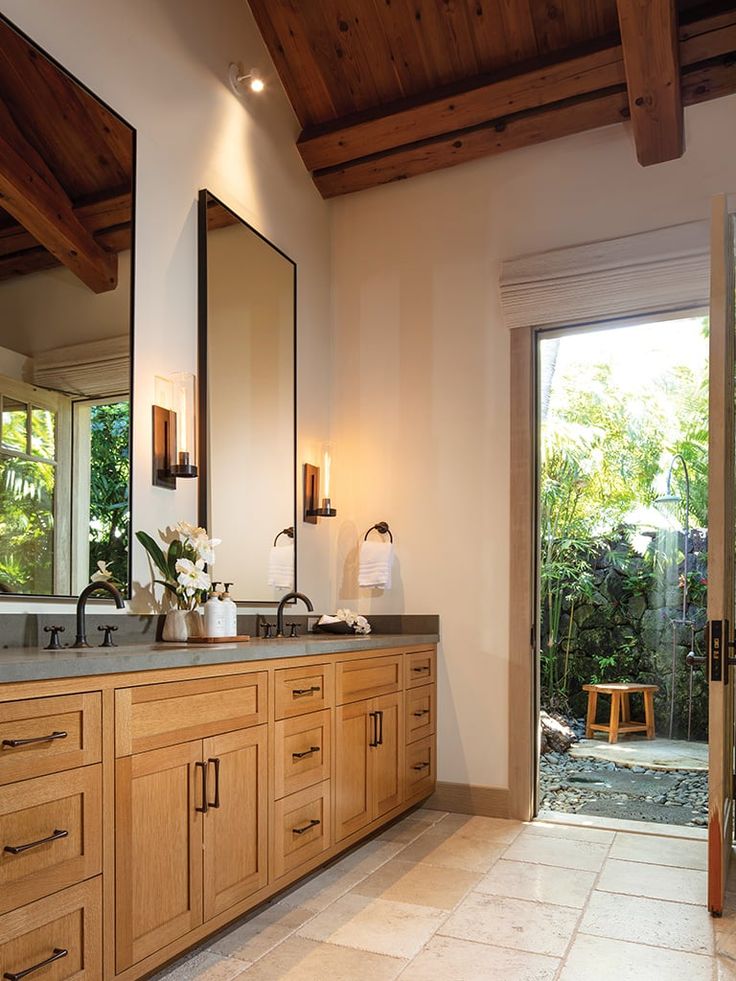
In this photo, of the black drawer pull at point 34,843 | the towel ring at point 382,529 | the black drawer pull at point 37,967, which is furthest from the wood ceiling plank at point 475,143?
the black drawer pull at point 37,967

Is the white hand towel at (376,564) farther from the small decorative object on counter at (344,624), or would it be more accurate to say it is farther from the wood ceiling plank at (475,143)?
the wood ceiling plank at (475,143)

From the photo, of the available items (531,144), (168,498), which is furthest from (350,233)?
(168,498)

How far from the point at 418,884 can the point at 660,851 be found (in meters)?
1.05

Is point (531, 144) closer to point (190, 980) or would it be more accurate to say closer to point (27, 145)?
point (27, 145)

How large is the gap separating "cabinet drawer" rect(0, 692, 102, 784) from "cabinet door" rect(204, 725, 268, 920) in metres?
0.45

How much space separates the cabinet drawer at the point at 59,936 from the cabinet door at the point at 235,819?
1.34ft

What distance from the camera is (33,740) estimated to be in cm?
164

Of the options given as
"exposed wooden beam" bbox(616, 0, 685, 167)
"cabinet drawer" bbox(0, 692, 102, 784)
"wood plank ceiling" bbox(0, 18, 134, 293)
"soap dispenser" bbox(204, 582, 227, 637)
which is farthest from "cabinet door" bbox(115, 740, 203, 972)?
"exposed wooden beam" bbox(616, 0, 685, 167)

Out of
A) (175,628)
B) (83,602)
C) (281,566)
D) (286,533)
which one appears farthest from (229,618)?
(286,533)

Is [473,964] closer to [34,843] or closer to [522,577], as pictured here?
[34,843]

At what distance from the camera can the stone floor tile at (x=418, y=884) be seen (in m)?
2.71

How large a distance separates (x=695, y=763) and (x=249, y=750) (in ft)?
6.81

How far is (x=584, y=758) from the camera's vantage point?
3775 mm

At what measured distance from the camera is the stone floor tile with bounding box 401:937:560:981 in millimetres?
2170
